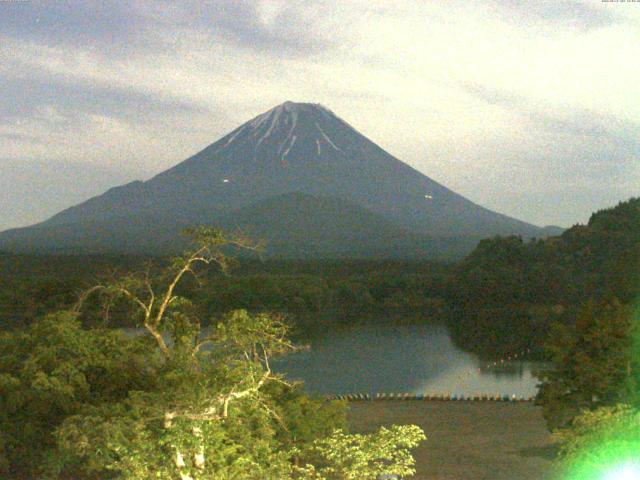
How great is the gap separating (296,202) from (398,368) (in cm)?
6026

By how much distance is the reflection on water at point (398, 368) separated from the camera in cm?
2144

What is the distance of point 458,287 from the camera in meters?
43.5

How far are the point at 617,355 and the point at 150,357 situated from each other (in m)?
5.70

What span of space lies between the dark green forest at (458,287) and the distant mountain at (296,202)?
2366 centimetres

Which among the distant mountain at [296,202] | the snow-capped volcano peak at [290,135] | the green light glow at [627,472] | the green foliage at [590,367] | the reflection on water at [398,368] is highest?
the snow-capped volcano peak at [290,135]

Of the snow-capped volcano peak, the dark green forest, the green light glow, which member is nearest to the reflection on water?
the dark green forest

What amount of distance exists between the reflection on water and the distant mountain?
43.2 meters

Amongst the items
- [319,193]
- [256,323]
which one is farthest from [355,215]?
[256,323]

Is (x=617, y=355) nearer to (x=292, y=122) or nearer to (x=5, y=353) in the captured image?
(x=5, y=353)

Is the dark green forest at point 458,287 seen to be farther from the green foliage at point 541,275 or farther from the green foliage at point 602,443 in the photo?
the green foliage at point 602,443

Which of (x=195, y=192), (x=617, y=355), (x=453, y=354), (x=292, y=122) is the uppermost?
(x=292, y=122)

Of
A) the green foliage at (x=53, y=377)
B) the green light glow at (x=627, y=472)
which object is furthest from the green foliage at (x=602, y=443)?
the green foliage at (x=53, y=377)

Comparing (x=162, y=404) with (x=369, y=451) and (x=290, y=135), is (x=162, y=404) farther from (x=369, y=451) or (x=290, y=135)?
(x=290, y=135)

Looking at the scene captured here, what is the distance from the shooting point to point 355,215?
8556cm
